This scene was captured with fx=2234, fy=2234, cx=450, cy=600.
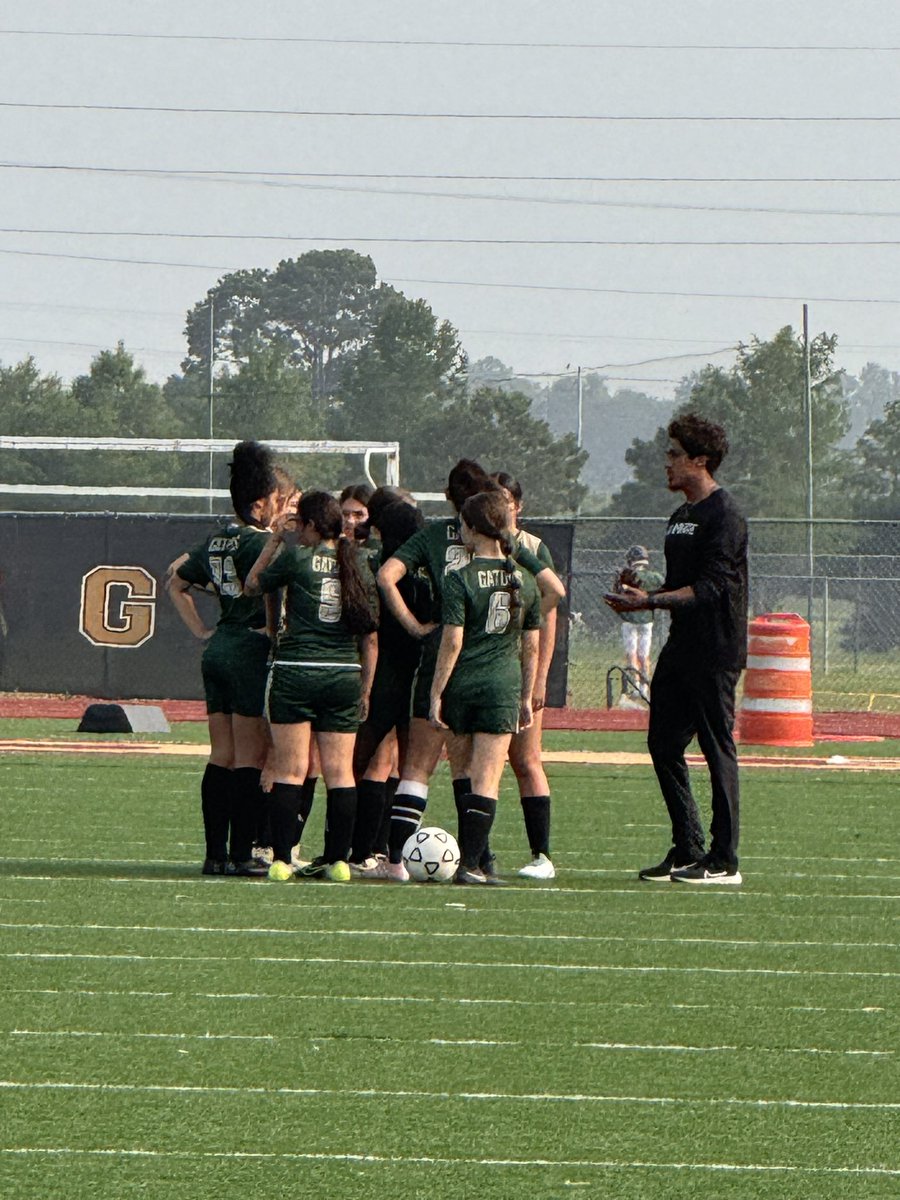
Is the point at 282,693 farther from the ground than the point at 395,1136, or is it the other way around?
the point at 282,693

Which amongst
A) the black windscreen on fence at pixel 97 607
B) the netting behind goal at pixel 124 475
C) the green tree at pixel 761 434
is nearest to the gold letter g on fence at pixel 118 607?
the black windscreen on fence at pixel 97 607

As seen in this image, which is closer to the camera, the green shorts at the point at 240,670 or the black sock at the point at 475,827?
the black sock at the point at 475,827

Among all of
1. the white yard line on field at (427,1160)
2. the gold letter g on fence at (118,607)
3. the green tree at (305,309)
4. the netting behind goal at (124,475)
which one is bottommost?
the white yard line on field at (427,1160)

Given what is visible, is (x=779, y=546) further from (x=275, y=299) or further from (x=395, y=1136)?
(x=275, y=299)

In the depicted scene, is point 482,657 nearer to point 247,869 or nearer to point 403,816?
point 403,816

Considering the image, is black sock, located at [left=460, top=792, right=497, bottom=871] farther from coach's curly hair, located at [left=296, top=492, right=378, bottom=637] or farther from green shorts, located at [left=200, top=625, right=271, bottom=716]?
green shorts, located at [left=200, top=625, right=271, bottom=716]

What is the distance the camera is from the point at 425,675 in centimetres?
1070

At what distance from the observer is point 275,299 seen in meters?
143

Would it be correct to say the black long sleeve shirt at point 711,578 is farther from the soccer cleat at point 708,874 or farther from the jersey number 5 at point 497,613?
the soccer cleat at point 708,874

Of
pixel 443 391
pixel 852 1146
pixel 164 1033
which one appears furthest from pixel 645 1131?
pixel 443 391

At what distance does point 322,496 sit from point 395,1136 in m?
5.09

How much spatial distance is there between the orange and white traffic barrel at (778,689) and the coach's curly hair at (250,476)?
34.1 feet

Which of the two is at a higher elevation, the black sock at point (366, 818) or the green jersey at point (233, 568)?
the green jersey at point (233, 568)

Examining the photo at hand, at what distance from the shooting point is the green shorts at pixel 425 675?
10.7m
